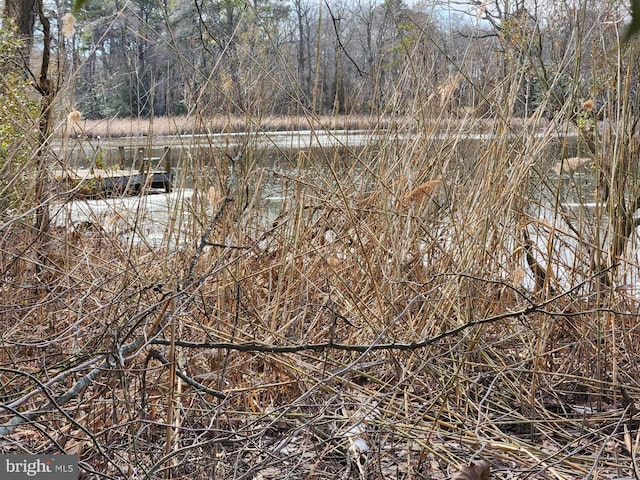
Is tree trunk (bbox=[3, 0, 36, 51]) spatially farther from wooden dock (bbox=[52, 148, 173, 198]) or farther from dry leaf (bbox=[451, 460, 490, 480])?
dry leaf (bbox=[451, 460, 490, 480])

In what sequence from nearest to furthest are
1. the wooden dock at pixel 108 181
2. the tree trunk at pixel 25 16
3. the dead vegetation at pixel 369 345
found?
the dead vegetation at pixel 369 345
the wooden dock at pixel 108 181
the tree trunk at pixel 25 16

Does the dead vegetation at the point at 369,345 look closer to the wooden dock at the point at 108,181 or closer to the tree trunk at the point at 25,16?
the wooden dock at the point at 108,181

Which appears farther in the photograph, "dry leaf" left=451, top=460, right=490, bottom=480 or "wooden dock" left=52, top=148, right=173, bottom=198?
"wooden dock" left=52, top=148, right=173, bottom=198

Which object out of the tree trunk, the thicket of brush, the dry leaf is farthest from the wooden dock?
the tree trunk

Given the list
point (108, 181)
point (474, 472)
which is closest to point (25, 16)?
point (108, 181)

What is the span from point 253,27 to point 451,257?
0.98 m

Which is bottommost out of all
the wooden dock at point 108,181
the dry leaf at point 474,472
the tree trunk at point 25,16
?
the dry leaf at point 474,472

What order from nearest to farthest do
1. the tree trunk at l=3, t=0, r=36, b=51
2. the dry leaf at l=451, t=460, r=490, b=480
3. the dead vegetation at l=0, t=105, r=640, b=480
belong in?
the dry leaf at l=451, t=460, r=490, b=480 → the dead vegetation at l=0, t=105, r=640, b=480 → the tree trunk at l=3, t=0, r=36, b=51

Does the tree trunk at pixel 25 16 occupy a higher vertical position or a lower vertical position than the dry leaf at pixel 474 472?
higher

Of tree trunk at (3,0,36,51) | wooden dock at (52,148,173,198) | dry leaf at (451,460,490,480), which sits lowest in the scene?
dry leaf at (451,460,490,480)

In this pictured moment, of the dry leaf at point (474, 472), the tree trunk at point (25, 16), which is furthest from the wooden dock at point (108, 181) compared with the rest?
the tree trunk at point (25, 16)

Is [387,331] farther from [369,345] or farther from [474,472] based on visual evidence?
[474,472]

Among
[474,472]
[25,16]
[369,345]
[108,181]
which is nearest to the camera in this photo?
[474,472]

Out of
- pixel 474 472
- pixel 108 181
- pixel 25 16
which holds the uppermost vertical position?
pixel 25 16
